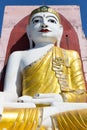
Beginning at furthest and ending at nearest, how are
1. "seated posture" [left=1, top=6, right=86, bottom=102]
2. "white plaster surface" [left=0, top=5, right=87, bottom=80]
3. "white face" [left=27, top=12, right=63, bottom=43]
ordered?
"white plaster surface" [left=0, top=5, right=87, bottom=80], "white face" [left=27, top=12, right=63, bottom=43], "seated posture" [left=1, top=6, right=86, bottom=102]

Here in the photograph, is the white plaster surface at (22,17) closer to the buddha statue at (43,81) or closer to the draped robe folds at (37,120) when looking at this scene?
the buddha statue at (43,81)

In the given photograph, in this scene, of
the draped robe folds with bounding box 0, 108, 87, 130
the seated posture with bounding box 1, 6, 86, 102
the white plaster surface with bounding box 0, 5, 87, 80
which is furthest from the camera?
the white plaster surface with bounding box 0, 5, 87, 80

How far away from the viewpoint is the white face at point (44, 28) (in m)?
3.74

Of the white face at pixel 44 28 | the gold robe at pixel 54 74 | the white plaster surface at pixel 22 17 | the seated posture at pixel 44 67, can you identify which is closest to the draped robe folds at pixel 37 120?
the seated posture at pixel 44 67

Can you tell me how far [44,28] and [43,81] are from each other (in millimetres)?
700

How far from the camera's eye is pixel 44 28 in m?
3.72

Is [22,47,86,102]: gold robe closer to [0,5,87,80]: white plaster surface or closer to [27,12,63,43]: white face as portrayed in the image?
[27,12,63,43]: white face

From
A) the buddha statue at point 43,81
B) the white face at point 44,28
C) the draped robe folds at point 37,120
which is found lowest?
the draped robe folds at point 37,120

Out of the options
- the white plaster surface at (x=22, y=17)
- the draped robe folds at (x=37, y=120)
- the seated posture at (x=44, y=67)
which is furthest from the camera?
the white plaster surface at (x=22, y=17)

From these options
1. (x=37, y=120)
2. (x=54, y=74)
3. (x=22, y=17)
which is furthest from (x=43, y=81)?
(x=22, y=17)

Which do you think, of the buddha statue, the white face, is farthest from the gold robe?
the white face

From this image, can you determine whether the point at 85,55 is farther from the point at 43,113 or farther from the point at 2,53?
the point at 43,113

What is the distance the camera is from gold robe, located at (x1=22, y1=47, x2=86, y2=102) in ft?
10.9

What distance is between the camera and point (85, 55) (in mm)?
4266
